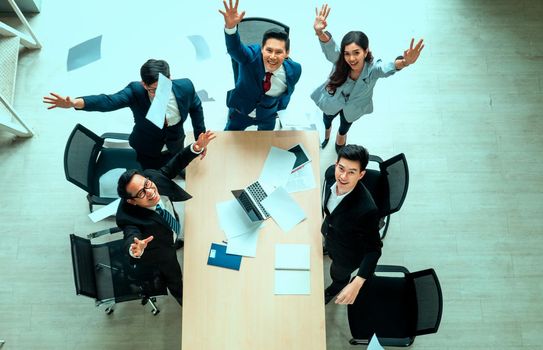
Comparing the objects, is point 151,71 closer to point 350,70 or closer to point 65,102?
point 65,102

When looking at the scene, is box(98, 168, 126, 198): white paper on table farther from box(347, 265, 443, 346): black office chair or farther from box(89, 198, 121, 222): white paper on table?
box(347, 265, 443, 346): black office chair

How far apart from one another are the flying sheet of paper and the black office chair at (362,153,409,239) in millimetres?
2577

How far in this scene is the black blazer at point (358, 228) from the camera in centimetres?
254

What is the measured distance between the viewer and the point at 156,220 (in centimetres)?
263

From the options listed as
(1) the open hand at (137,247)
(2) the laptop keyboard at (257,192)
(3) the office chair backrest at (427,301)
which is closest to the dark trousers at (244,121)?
(2) the laptop keyboard at (257,192)

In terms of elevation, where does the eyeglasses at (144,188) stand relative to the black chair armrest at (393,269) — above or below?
above

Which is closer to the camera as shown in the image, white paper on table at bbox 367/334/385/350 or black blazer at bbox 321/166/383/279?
black blazer at bbox 321/166/383/279

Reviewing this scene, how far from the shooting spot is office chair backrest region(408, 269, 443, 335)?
8.69 ft

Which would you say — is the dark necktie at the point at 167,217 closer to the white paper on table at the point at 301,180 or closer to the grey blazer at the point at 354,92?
the white paper on table at the point at 301,180

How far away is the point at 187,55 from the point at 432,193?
2389mm

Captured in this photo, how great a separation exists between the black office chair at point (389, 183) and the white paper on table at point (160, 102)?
1.16m

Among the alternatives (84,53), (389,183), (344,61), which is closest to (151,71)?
(344,61)

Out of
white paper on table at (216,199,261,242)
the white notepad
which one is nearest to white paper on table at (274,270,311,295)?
the white notepad

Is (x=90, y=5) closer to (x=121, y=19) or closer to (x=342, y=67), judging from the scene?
(x=121, y=19)
